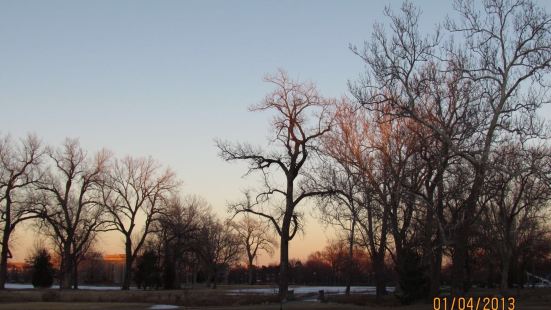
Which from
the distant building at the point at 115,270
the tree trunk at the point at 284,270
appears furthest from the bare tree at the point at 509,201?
the distant building at the point at 115,270

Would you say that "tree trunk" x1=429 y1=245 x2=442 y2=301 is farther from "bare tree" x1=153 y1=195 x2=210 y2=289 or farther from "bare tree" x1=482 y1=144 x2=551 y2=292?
"bare tree" x1=153 y1=195 x2=210 y2=289

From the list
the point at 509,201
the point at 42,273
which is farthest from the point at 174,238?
the point at 509,201

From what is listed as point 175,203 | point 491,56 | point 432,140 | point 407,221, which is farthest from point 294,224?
point 175,203

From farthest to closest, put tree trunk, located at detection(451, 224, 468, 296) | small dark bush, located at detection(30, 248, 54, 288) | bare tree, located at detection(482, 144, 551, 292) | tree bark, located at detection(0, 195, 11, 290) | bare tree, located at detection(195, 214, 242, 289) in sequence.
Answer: bare tree, located at detection(195, 214, 242, 289), small dark bush, located at detection(30, 248, 54, 288), tree bark, located at detection(0, 195, 11, 290), tree trunk, located at detection(451, 224, 468, 296), bare tree, located at detection(482, 144, 551, 292)

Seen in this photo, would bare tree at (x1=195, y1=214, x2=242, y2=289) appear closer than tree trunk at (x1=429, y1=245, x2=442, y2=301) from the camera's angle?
No

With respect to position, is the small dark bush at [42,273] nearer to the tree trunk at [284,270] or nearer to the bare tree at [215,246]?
the bare tree at [215,246]

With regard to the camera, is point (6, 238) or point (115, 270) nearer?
point (6, 238)

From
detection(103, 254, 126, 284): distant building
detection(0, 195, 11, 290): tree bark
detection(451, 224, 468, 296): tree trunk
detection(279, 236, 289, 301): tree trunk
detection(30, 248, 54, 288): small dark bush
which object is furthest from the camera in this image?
detection(103, 254, 126, 284): distant building

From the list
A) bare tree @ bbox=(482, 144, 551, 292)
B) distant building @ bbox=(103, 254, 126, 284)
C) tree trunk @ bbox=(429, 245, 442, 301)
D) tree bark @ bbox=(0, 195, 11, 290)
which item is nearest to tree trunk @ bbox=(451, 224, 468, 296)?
bare tree @ bbox=(482, 144, 551, 292)

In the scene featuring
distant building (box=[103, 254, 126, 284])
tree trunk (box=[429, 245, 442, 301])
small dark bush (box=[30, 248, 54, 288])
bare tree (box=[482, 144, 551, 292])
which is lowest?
distant building (box=[103, 254, 126, 284])

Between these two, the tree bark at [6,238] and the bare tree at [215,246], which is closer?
the tree bark at [6,238]

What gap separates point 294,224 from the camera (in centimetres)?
4097

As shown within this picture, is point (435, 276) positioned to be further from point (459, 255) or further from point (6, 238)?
point (6, 238)

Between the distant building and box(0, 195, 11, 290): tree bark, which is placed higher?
box(0, 195, 11, 290): tree bark
